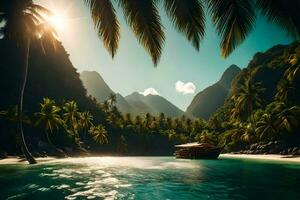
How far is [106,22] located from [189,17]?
128 cm

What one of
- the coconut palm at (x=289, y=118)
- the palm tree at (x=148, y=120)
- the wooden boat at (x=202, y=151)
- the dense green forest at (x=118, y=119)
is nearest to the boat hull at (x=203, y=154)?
the wooden boat at (x=202, y=151)

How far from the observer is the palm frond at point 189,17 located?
13.8 ft

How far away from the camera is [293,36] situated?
15.1 ft

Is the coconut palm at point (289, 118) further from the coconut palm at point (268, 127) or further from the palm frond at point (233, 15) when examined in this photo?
the palm frond at point (233, 15)

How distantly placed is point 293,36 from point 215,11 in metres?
1.39

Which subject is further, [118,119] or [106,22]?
[118,119]

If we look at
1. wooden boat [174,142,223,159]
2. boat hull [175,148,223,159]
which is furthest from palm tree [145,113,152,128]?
boat hull [175,148,223,159]

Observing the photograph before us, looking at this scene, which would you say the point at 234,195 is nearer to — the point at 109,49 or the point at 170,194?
the point at 170,194

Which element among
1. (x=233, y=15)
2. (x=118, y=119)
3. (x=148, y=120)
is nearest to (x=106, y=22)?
(x=233, y=15)

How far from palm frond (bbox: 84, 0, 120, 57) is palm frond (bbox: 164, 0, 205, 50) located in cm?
89

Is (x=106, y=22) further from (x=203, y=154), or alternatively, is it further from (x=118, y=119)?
(x=118, y=119)

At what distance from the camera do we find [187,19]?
4.25m

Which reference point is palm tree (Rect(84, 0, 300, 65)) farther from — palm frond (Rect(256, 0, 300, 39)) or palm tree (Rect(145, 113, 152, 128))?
palm tree (Rect(145, 113, 152, 128))

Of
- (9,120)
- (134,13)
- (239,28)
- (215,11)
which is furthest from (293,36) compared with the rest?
(9,120)
